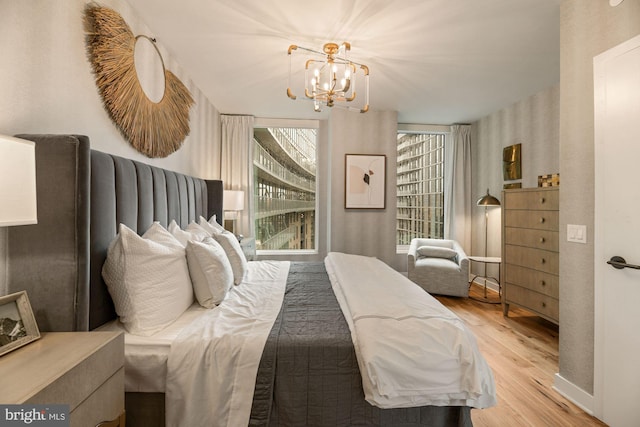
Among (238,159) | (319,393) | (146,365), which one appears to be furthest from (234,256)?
(238,159)

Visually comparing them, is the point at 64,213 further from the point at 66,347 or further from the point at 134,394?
the point at 134,394

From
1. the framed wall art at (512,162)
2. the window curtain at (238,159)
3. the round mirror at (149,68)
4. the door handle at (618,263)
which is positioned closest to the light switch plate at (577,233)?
the door handle at (618,263)

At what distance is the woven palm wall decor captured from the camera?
5.79 ft

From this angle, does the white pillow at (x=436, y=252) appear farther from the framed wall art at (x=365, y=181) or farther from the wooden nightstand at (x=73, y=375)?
the wooden nightstand at (x=73, y=375)

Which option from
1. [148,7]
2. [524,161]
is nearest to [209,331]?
[148,7]

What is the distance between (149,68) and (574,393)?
379cm

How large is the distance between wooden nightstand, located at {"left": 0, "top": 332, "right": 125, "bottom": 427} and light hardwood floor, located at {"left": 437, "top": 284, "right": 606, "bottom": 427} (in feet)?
6.13

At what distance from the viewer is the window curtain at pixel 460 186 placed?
493 cm

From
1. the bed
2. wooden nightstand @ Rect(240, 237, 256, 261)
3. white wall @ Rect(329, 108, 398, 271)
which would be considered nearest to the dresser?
white wall @ Rect(329, 108, 398, 271)

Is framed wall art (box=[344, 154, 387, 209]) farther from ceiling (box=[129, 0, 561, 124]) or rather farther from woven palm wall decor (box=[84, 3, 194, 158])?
woven palm wall decor (box=[84, 3, 194, 158])

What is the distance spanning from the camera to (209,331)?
140cm

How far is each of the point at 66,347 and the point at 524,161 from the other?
4778 mm

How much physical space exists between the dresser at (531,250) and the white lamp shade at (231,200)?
127 inches

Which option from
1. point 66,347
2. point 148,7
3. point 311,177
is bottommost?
point 66,347
